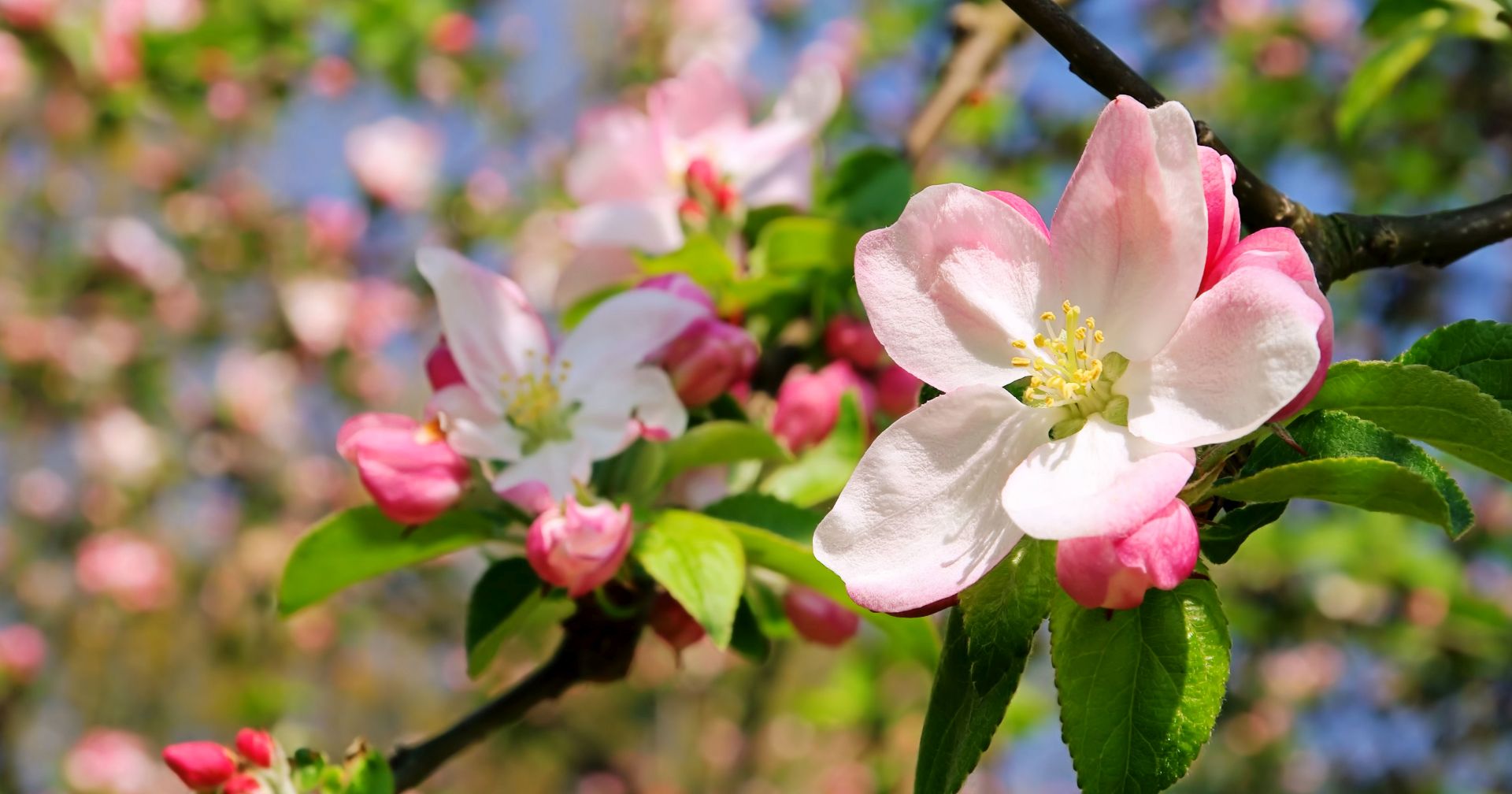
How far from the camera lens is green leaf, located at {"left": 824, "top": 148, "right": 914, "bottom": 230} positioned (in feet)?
4.28

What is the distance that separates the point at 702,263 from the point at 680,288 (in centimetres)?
20

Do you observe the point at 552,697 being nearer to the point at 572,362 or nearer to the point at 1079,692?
the point at 572,362

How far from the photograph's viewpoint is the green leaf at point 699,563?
2.72 feet

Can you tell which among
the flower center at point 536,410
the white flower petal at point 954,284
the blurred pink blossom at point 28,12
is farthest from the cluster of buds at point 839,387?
the blurred pink blossom at point 28,12

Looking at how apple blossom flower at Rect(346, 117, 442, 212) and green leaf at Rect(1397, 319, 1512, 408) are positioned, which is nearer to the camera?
green leaf at Rect(1397, 319, 1512, 408)

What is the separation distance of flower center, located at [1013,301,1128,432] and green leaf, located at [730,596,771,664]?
418 millimetres

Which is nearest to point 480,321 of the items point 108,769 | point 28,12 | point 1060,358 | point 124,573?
point 1060,358

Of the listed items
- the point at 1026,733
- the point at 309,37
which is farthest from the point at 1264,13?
the point at 309,37

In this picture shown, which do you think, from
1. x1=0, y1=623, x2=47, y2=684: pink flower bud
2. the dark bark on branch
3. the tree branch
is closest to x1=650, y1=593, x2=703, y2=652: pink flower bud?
the tree branch

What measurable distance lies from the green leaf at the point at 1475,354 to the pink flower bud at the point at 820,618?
0.51 m

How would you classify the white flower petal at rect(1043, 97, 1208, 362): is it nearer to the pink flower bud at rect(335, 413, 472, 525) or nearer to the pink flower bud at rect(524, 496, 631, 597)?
the pink flower bud at rect(524, 496, 631, 597)

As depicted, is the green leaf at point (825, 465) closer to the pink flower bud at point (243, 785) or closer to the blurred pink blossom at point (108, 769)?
the pink flower bud at point (243, 785)

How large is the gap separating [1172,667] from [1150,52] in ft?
11.5

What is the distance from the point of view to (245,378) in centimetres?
457
